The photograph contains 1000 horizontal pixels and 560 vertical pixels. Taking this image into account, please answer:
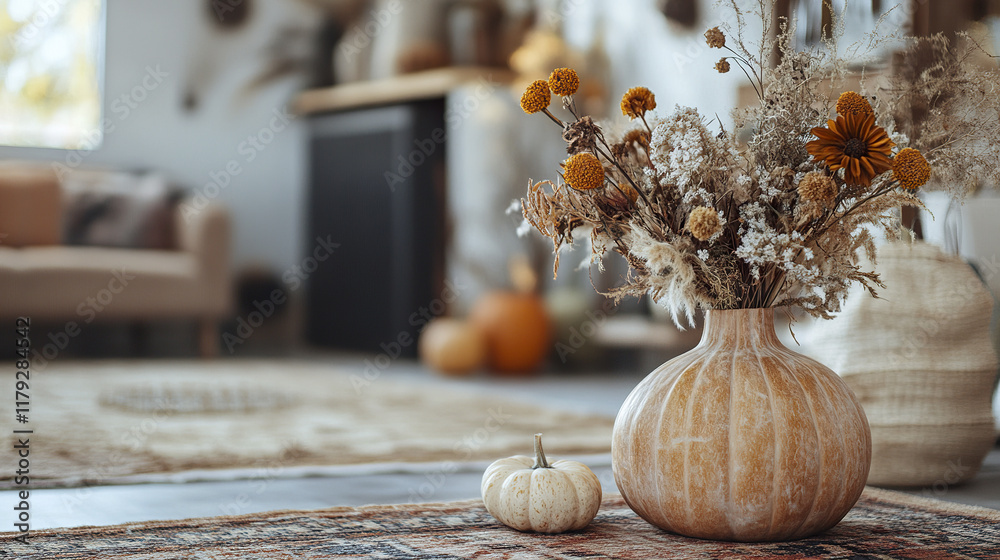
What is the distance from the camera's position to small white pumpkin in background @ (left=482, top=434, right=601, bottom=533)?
4.13 ft

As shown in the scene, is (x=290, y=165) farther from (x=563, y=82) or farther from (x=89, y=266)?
(x=563, y=82)

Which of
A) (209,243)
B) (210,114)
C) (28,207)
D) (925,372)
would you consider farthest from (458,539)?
(210,114)

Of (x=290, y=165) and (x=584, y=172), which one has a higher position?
(x=290, y=165)

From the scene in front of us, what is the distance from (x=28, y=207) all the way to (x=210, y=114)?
38.5 inches

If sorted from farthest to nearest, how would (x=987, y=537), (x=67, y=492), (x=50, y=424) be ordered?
(x=50, y=424) → (x=67, y=492) → (x=987, y=537)

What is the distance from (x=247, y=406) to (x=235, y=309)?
1.80 metres

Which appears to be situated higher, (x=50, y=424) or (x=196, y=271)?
(x=196, y=271)

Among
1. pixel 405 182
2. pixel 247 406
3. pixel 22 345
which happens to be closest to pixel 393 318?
pixel 405 182

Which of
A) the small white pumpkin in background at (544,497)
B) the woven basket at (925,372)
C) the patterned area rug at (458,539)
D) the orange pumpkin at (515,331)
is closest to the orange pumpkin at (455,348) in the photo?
the orange pumpkin at (515,331)

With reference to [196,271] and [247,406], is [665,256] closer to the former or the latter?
[247,406]

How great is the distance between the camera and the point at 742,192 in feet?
3.92

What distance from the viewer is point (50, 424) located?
7.72 feet

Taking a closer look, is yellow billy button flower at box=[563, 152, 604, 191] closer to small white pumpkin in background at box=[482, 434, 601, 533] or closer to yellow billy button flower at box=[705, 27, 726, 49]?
yellow billy button flower at box=[705, 27, 726, 49]

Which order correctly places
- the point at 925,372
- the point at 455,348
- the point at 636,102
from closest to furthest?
the point at 636,102
the point at 925,372
the point at 455,348
